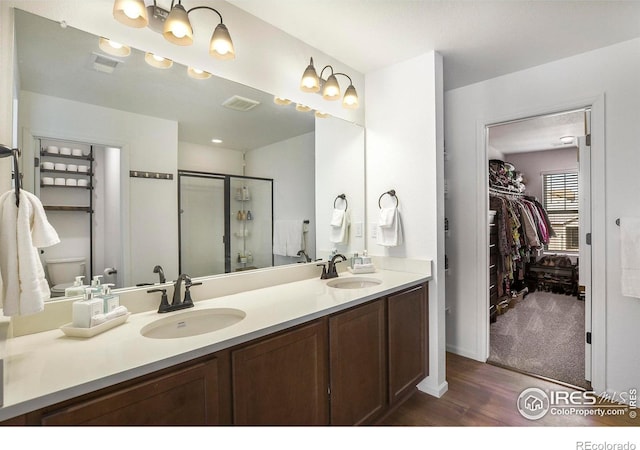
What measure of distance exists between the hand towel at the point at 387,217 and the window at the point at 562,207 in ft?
15.3

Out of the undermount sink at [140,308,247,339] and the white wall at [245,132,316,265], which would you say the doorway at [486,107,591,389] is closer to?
the white wall at [245,132,316,265]

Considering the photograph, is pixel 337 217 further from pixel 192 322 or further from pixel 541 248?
pixel 541 248

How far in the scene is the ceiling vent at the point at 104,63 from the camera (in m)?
1.32

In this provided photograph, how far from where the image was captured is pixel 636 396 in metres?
2.02

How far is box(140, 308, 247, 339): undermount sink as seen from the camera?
1.28 metres

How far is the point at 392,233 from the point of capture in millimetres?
2299

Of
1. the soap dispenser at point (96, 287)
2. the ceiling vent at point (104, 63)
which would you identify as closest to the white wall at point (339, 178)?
the ceiling vent at point (104, 63)

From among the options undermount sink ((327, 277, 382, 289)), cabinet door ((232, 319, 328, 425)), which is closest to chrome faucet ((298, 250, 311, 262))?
undermount sink ((327, 277, 382, 289))

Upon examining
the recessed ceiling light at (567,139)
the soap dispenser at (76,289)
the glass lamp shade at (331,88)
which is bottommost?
the soap dispenser at (76,289)

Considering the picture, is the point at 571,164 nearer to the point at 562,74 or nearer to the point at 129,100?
the point at 562,74

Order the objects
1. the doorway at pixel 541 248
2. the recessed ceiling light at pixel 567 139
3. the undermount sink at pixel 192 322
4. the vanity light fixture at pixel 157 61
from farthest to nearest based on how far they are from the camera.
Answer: the recessed ceiling light at pixel 567 139 < the doorway at pixel 541 248 < the vanity light fixture at pixel 157 61 < the undermount sink at pixel 192 322

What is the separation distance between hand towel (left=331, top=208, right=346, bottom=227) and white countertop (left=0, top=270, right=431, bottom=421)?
0.98 m

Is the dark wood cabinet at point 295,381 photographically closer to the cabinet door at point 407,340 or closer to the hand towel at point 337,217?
the cabinet door at point 407,340
